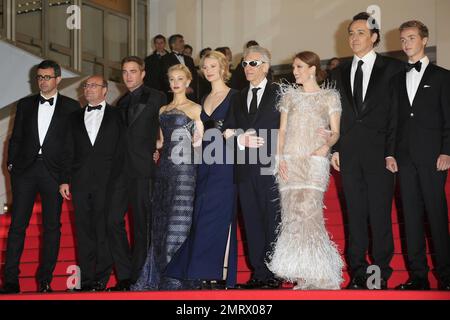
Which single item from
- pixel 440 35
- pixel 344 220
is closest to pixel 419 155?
pixel 344 220

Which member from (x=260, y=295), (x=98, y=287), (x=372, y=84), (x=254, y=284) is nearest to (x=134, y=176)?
(x=98, y=287)

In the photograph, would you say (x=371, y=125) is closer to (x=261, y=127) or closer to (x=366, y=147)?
(x=366, y=147)

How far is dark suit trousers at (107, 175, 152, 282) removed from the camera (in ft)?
21.3

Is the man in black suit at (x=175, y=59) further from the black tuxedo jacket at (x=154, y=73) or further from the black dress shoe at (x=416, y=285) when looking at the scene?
the black dress shoe at (x=416, y=285)

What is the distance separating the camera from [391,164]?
5914 mm

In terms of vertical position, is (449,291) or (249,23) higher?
(249,23)

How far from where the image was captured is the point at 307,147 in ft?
19.3

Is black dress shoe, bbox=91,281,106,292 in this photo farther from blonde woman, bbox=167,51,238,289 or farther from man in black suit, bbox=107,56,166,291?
blonde woman, bbox=167,51,238,289

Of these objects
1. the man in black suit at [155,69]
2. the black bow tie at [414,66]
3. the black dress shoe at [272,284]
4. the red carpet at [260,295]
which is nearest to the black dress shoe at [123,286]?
the red carpet at [260,295]

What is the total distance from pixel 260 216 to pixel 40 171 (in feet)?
6.36

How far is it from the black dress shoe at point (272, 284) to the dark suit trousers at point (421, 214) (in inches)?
36.6
